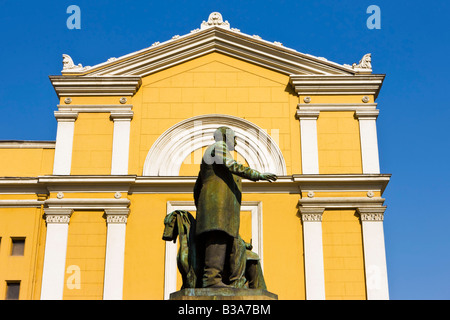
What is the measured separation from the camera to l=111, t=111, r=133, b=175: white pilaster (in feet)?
69.7

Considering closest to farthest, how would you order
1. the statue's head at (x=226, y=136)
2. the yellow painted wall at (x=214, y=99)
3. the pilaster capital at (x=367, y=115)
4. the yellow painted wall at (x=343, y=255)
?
1. the statue's head at (x=226, y=136)
2. the yellow painted wall at (x=343, y=255)
3. the yellow painted wall at (x=214, y=99)
4. the pilaster capital at (x=367, y=115)

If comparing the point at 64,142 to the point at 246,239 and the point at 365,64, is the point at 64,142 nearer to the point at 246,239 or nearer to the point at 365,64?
the point at 246,239

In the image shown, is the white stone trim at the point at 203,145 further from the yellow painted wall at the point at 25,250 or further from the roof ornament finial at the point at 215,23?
the yellow painted wall at the point at 25,250

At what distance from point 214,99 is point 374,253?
276 inches

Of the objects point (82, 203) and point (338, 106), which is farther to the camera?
point (338, 106)

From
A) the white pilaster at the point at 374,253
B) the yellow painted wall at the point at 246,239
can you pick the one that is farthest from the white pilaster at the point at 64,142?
the white pilaster at the point at 374,253

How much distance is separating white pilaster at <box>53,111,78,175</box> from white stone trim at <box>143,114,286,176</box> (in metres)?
2.49

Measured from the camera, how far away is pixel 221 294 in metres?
9.27

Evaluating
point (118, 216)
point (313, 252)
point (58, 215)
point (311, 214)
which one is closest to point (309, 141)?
point (311, 214)

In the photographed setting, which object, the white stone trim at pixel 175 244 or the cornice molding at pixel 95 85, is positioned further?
the cornice molding at pixel 95 85

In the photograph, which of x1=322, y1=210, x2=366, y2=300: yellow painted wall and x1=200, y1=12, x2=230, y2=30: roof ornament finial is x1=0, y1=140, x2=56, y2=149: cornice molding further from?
x1=322, y1=210, x2=366, y2=300: yellow painted wall

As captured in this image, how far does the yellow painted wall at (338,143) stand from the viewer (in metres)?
21.2

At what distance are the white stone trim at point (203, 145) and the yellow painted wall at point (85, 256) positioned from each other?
2245mm
